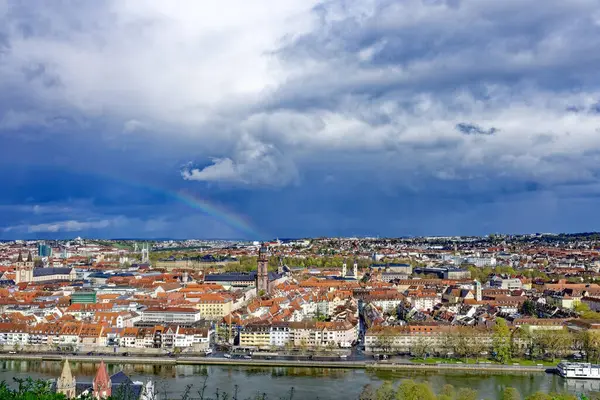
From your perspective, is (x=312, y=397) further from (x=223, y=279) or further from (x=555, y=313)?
(x=223, y=279)

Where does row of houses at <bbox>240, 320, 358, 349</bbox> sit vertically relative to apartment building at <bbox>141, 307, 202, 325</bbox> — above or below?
below

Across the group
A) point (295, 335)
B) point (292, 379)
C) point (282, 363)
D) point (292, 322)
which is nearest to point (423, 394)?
point (292, 379)

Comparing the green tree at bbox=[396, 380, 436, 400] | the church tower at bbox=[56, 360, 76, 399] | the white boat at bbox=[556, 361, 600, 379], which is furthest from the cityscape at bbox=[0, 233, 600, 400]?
the green tree at bbox=[396, 380, 436, 400]

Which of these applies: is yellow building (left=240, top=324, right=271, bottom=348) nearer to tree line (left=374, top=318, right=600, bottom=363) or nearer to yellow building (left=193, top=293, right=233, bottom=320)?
tree line (left=374, top=318, right=600, bottom=363)

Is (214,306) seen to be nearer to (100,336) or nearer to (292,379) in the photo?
(100,336)

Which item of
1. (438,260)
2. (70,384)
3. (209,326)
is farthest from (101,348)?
(438,260)

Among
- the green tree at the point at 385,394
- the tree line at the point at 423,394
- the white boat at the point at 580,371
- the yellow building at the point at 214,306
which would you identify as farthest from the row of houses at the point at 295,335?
the green tree at the point at 385,394

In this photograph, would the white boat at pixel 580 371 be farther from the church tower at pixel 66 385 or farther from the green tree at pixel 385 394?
the church tower at pixel 66 385
